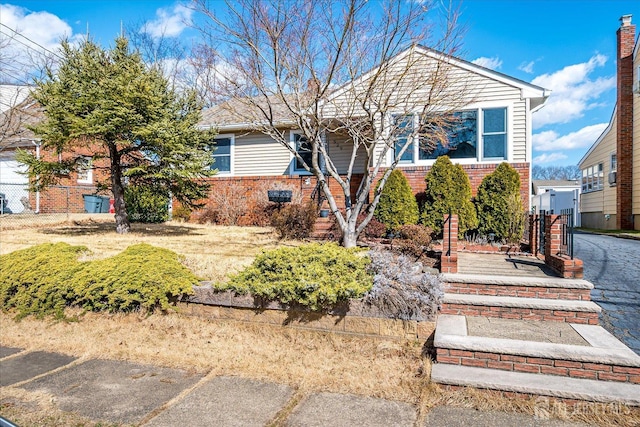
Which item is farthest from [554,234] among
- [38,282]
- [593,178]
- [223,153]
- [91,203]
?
[593,178]

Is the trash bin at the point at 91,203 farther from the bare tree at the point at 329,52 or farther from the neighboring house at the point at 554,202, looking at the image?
the neighboring house at the point at 554,202

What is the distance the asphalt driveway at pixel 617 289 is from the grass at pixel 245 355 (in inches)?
68.2

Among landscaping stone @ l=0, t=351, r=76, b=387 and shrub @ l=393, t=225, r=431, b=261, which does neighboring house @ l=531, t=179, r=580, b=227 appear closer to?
shrub @ l=393, t=225, r=431, b=261

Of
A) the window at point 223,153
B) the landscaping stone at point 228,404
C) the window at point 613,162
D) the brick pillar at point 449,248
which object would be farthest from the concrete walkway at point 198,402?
the window at point 613,162

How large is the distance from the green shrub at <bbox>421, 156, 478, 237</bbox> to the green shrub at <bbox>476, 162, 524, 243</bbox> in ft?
0.80

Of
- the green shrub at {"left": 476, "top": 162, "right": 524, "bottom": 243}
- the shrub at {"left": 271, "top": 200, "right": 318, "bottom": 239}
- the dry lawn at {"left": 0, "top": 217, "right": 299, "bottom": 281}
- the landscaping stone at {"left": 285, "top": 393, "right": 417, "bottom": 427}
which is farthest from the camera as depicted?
the green shrub at {"left": 476, "top": 162, "right": 524, "bottom": 243}

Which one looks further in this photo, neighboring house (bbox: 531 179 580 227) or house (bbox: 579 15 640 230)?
house (bbox: 579 15 640 230)

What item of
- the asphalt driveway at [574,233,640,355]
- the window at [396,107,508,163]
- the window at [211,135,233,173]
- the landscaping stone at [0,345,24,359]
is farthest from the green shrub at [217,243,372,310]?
the window at [211,135,233,173]

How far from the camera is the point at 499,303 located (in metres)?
4.38

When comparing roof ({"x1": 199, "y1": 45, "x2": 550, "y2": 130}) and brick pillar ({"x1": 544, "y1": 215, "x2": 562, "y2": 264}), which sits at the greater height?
roof ({"x1": 199, "y1": 45, "x2": 550, "y2": 130})

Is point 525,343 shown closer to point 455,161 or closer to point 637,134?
point 455,161

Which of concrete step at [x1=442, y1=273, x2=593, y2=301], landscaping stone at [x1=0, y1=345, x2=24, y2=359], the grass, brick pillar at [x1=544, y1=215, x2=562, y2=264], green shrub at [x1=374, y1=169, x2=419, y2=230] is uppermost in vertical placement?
green shrub at [x1=374, y1=169, x2=419, y2=230]

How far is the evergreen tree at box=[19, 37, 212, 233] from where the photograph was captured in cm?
840

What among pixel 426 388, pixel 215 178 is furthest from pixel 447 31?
pixel 215 178
